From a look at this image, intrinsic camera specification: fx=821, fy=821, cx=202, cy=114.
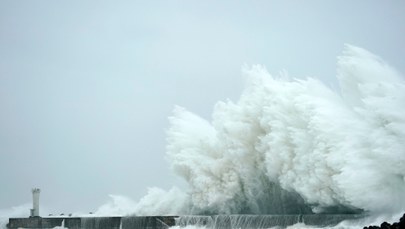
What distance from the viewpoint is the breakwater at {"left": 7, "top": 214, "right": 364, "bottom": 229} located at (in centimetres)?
3125

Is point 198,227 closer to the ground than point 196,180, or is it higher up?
closer to the ground

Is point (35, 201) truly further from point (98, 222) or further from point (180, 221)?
point (180, 221)

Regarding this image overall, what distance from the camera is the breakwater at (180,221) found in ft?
103

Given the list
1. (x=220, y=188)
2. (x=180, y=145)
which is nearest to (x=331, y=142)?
(x=220, y=188)

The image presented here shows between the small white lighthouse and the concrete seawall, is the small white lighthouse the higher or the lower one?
the higher one

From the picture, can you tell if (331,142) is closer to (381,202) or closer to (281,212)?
(381,202)

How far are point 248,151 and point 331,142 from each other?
7.48 m

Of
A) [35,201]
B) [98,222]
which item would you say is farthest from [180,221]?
[35,201]

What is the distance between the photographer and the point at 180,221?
38.3m

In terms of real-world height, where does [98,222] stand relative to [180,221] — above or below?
above

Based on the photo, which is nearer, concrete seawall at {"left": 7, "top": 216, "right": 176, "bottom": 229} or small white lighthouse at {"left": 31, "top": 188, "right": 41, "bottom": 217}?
concrete seawall at {"left": 7, "top": 216, "right": 176, "bottom": 229}

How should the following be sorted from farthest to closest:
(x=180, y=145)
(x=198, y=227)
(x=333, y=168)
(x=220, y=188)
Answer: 1. (x=180, y=145)
2. (x=220, y=188)
3. (x=198, y=227)
4. (x=333, y=168)

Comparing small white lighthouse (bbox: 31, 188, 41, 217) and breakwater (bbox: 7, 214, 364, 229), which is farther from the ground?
small white lighthouse (bbox: 31, 188, 41, 217)

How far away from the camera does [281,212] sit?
123ft
